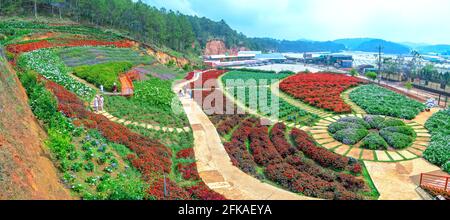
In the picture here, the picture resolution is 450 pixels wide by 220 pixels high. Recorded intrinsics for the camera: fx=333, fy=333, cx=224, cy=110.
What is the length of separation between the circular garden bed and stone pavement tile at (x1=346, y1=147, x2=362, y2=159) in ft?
1.89

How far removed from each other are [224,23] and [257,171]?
561 ft

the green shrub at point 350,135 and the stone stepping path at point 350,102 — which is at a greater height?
the stone stepping path at point 350,102

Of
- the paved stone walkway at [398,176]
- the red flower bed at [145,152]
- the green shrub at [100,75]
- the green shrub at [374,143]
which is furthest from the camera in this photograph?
the green shrub at [100,75]

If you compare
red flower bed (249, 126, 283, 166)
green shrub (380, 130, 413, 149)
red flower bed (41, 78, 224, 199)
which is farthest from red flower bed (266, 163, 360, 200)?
green shrub (380, 130, 413, 149)

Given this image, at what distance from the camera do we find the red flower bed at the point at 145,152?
12219 millimetres

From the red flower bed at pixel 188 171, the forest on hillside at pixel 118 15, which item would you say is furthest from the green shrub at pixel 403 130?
the forest on hillside at pixel 118 15

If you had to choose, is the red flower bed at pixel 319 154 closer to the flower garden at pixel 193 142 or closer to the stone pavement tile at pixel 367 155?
the flower garden at pixel 193 142

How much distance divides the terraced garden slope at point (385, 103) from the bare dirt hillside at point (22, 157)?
22414 millimetres

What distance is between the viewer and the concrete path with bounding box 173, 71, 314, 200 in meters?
13.1

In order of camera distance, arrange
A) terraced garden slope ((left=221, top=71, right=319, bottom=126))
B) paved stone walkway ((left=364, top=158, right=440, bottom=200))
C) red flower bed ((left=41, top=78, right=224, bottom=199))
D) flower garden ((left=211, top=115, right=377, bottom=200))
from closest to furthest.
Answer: red flower bed ((left=41, top=78, right=224, bottom=199)) < paved stone walkway ((left=364, top=158, right=440, bottom=200)) < flower garden ((left=211, top=115, right=377, bottom=200)) < terraced garden slope ((left=221, top=71, right=319, bottom=126))

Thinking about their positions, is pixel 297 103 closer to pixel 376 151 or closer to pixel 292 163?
pixel 376 151

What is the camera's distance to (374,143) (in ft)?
59.2

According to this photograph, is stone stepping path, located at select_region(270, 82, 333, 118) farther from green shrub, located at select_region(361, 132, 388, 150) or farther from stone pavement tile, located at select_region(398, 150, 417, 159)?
stone pavement tile, located at select_region(398, 150, 417, 159)

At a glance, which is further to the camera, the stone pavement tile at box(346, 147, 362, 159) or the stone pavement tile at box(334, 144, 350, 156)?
the stone pavement tile at box(334, 144, 350, 156)
